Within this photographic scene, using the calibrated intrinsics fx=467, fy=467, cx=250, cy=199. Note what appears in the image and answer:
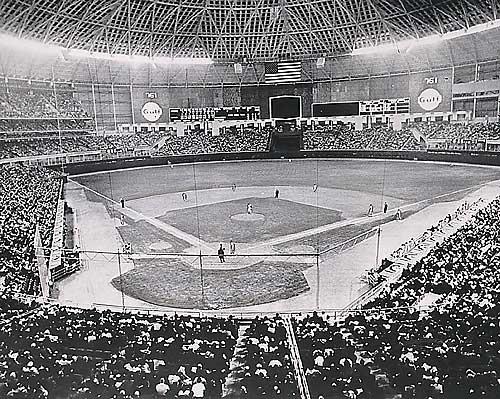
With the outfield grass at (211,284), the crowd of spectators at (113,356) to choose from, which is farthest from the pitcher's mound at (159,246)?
the crowd of spectators at (113,356)

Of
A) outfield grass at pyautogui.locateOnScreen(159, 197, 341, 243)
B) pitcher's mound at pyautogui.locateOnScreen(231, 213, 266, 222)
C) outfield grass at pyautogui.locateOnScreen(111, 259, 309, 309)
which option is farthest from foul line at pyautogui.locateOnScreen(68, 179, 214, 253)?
pitcher's mound at pyautogui.locateOnScreen(231, 213, 266, 222)

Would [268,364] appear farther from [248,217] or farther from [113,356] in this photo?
[248,217]

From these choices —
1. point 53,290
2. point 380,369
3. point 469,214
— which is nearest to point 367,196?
point 469,214

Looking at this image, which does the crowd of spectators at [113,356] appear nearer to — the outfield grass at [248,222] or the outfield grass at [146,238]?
the outfield grass at [146,238]

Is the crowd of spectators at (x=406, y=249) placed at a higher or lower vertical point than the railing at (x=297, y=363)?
lower

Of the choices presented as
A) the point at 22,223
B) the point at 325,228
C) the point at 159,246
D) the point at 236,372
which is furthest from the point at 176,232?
the point at 236,372

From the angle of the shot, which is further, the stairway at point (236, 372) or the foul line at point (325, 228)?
the foul line at point (325, 228)
